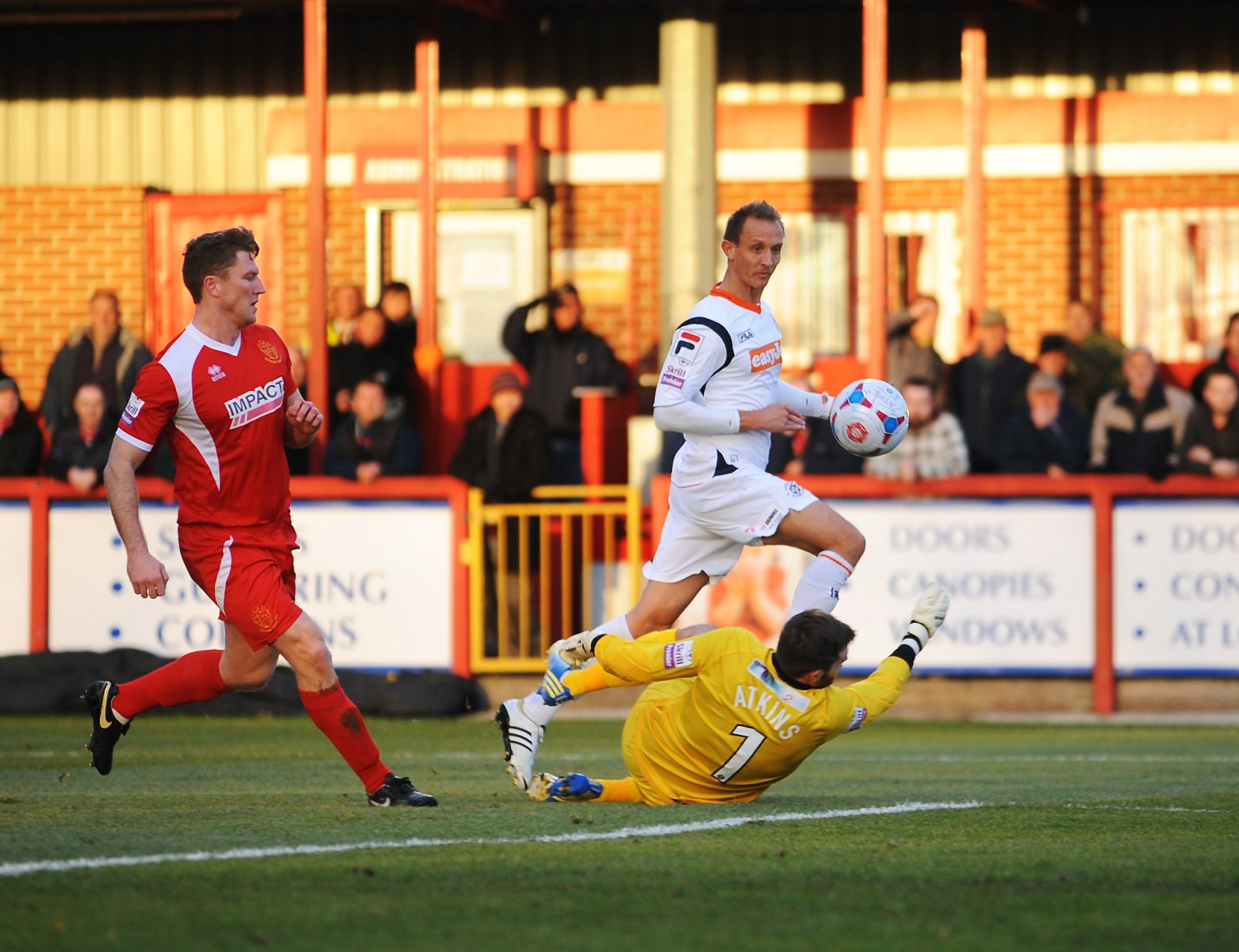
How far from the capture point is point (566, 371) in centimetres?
1522

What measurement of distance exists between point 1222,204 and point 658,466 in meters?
6.19

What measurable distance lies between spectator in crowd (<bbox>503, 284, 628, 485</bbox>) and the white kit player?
23.1ft

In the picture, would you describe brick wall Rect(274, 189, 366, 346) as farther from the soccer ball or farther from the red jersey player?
the red jersey player

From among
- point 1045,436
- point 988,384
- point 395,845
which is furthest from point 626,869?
→ point 988,384

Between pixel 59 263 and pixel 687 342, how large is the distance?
12.7 meters

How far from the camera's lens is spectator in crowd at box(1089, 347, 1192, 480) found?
44.6ft

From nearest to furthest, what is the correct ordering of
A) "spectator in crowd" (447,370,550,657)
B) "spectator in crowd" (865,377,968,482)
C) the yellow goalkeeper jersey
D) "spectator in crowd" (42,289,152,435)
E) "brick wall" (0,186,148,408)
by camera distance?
the yellow goalkeeper jersey
"spectator in crowd" (865,377,968,482)
"spectator in crowd" (447,370,550,657)
"spectator in crowd" (42,289,152,435)
"brick wall" (0,186,148,408)

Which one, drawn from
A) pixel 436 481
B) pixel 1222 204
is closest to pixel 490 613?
pixel 436 481

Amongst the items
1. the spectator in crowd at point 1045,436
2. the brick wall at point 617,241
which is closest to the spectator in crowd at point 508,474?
the spectator in crowd at point 1045,436

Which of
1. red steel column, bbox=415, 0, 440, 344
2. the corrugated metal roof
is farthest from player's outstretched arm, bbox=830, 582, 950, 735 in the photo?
the corrugated metal roof

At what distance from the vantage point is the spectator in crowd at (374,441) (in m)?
14.4

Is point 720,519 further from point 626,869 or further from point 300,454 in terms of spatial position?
point 300,454

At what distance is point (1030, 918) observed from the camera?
5.01 meters

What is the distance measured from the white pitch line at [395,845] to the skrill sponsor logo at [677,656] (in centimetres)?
55
